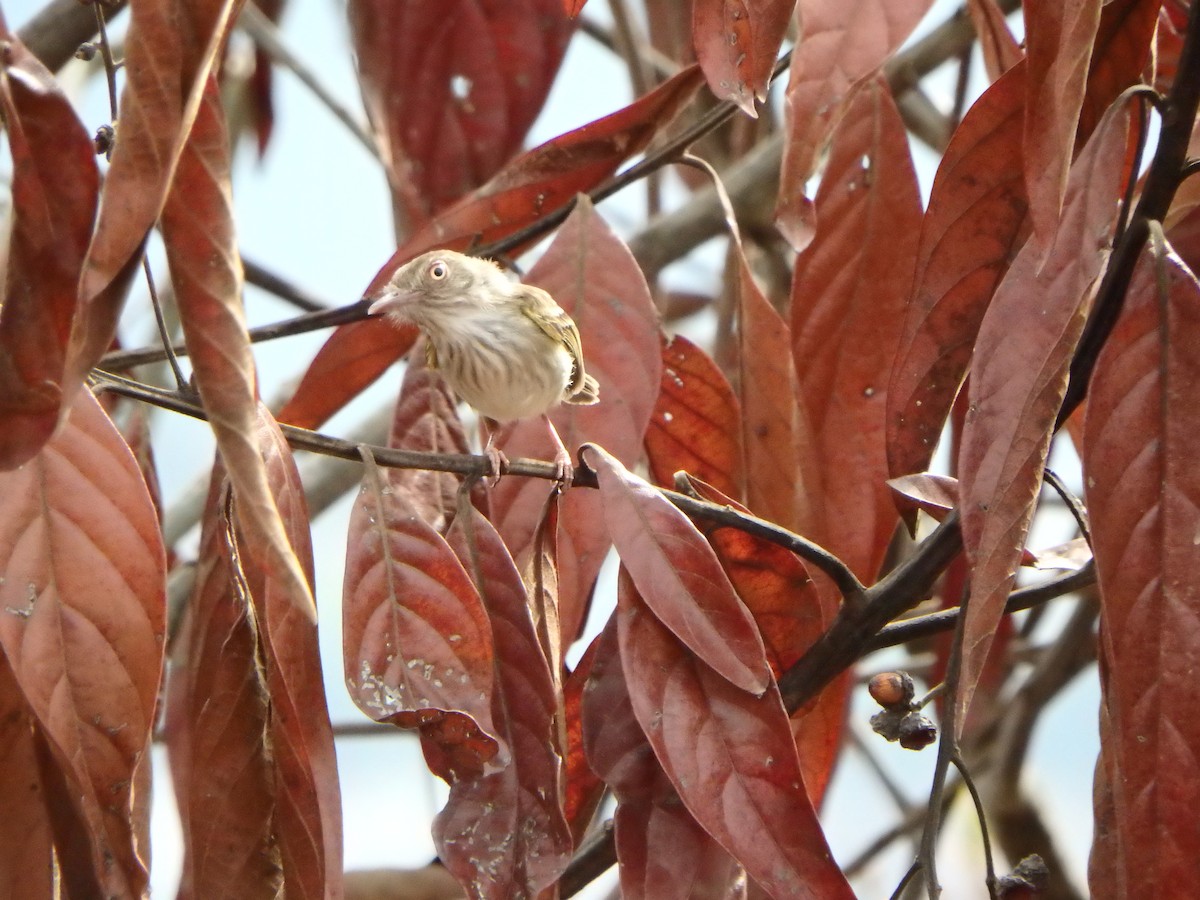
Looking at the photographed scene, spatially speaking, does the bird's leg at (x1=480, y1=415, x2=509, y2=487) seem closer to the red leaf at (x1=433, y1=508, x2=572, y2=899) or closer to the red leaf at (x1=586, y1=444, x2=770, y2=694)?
the red leaf at (x1=433, y1=508, x2=572, y2=899)

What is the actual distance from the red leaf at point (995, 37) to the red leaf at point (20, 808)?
209cm

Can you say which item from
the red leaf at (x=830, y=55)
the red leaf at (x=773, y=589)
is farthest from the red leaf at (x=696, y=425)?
the red leaf at (x=830, y=55)

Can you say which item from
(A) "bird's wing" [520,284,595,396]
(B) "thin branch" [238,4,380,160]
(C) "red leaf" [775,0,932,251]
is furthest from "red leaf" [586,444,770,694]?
(B) "thin branch" [238,4,380,160]

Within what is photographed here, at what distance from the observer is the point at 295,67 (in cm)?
502

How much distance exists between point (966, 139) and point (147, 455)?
184 cm

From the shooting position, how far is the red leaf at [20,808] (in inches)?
90.4

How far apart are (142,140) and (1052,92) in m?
1.03

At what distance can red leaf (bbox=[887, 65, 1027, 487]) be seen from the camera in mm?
2400

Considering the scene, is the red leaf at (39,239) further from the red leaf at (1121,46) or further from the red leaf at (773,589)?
the red leaf at (1121,46)

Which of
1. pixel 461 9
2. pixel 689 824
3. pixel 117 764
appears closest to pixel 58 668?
pixel 117 764

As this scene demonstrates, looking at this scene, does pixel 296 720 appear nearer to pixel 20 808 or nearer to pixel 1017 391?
pixel 20 808

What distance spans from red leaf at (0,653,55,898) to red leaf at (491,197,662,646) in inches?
37.4

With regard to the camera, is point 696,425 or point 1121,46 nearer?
point 1121,46

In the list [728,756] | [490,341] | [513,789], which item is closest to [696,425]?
[513,789]
